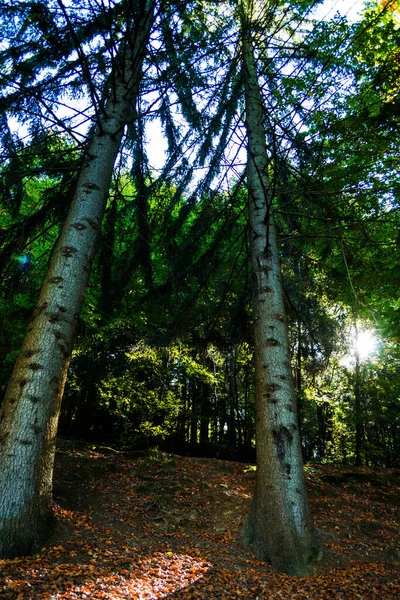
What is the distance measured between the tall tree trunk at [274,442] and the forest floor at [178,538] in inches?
7.6

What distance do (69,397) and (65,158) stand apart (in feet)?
40.9

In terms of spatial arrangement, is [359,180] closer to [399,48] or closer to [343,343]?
[399,48]

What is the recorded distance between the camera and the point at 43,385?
2803mm

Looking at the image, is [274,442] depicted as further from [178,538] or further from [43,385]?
[43,385]

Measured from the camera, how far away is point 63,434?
12828 mm

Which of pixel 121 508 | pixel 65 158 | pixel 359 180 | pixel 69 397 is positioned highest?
pixel 65 158

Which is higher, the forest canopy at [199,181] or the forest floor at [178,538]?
the forest canopy at [199,181]

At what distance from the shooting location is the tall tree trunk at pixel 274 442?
3.03 meters

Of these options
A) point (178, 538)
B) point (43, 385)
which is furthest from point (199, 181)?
point (178, 538)

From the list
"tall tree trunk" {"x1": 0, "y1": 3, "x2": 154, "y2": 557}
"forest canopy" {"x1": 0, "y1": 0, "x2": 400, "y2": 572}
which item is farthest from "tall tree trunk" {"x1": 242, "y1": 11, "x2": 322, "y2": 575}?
"tall tree trunk" {"x1": 0, "y1": 3, "x2": 154, "y2": 557}

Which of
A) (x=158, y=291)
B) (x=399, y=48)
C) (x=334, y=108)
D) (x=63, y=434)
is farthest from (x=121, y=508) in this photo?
(x=63, y=434)

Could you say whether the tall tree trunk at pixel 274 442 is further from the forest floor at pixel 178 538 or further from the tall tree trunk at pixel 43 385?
the tall tree trunk at pixel 43 385

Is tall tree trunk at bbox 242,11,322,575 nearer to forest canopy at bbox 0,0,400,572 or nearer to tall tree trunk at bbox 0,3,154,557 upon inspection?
forest canopy at bbox 0,0,400,572

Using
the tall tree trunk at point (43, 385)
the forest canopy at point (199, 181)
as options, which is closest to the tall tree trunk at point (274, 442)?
the forest canopy at point (199, 181)
